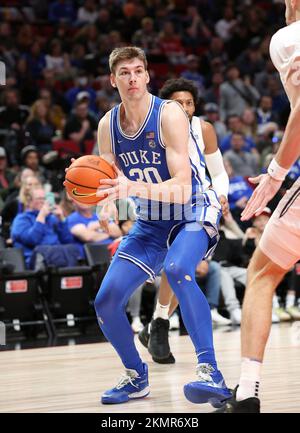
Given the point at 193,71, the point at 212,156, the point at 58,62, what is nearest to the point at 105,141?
the point at 212,156

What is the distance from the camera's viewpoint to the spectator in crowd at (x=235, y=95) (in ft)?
48.7

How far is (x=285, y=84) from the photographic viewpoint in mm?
4043

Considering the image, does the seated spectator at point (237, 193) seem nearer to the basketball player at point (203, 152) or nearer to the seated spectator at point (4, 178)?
the seated spectator at point (4, 178)

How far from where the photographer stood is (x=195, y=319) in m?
4.83

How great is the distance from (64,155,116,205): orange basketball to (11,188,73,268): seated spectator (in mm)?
4475

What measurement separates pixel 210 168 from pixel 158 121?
1.41m

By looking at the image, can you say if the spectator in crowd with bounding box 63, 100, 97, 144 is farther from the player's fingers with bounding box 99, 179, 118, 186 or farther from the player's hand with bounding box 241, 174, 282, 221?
the player's hand with bounding box 241, 174, 282, 221

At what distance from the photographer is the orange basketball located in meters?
4.73

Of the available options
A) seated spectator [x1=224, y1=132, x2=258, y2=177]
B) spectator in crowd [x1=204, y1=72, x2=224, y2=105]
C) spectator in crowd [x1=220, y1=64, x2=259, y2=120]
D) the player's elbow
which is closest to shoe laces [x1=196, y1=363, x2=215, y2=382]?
the player's elbow

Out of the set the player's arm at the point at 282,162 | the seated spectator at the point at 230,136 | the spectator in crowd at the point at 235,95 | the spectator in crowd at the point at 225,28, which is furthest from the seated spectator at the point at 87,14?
the player's arm at the point at 282,162

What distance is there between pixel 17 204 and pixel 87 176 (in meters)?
5.31

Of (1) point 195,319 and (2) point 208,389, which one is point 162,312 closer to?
(1) point 195,319

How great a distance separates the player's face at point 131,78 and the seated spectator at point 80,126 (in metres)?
7.71
